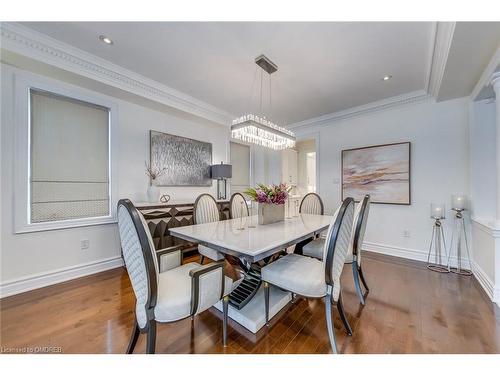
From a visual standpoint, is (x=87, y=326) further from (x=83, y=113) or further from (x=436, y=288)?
(x=436, y=288)

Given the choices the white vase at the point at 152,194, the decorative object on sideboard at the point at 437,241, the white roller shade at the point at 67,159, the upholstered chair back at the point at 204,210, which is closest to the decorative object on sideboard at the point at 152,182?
the white vase at the point at 152,194

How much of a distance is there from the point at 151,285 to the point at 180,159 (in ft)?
9.57

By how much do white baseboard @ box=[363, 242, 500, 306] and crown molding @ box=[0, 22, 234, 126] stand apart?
407 cm

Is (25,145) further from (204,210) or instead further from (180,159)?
(204,210)

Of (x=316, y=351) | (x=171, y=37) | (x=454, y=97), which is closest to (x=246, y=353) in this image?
(x=316, y=351)

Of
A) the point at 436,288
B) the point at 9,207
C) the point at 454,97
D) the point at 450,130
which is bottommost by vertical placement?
the point at 436,288

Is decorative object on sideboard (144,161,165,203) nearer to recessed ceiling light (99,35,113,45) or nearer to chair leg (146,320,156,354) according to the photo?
recessed ceiling light (99,35,113,45)

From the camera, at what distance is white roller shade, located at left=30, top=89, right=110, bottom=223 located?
2.34m

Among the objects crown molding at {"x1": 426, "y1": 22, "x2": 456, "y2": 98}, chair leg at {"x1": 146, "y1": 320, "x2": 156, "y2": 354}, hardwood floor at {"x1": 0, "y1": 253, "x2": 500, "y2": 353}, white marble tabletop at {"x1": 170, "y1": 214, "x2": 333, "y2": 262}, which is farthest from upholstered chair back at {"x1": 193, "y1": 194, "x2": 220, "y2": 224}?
crown molding at {"x1": 426, "y1": 22, "x2": 456, "y2": 98}

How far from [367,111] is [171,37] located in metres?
3.40

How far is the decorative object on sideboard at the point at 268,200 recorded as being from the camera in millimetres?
2240

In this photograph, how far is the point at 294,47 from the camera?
2.15 meters

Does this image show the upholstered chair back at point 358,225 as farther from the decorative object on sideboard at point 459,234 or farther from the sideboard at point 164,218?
the sideboard at point 164,218
